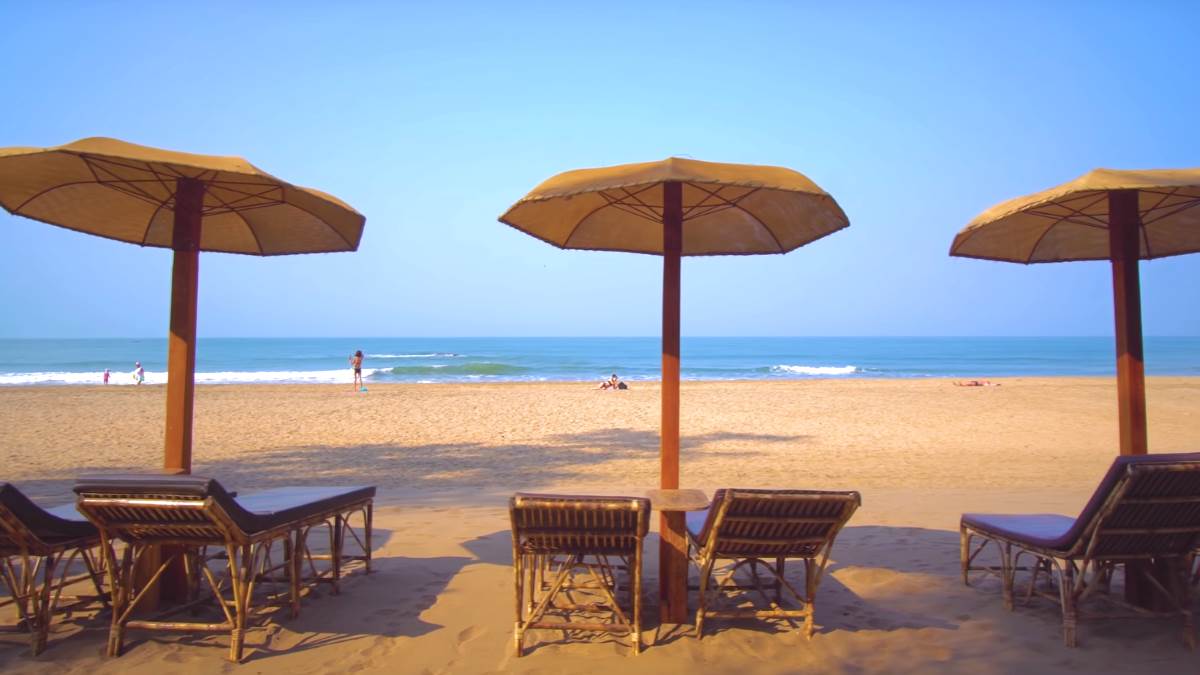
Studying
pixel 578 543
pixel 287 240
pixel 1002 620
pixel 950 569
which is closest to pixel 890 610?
pixel 1002 620

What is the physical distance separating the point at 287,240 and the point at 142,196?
45.7 inches

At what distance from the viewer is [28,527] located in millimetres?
3453

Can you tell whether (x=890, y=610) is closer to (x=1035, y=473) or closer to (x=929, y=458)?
(x=1035, y=473)

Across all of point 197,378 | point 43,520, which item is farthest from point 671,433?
point 197,378

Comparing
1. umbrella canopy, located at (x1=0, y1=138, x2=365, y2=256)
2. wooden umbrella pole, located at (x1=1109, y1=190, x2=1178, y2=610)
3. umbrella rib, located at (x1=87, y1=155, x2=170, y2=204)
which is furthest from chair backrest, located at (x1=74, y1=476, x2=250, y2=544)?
wooden umbrella pole, located at (x1=1109, y1=190, x2=1178, y2=610)

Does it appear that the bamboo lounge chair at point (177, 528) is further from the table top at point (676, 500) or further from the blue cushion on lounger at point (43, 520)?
the table top at point (676, 500)

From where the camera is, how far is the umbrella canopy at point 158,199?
3703 millimetres

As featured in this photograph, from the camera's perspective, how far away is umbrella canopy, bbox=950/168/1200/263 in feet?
13.9

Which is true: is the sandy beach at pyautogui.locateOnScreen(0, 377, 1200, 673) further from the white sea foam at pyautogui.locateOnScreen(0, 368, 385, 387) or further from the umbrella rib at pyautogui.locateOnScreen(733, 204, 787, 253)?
the white sea foam at pyautogui.locateOnScreen(0, 368, 385, 387)

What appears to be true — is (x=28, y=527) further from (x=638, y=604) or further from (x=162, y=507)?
(x=638, y=604)

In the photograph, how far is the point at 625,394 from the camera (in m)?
22.7

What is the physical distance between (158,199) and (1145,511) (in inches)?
215

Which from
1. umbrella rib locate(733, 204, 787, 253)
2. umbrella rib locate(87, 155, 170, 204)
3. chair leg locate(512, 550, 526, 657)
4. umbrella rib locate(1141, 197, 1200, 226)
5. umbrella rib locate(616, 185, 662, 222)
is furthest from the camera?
umbrella rib locate(733, 204, 787, 253)

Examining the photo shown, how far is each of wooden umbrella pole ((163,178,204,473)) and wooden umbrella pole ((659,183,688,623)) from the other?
8.37 ft
